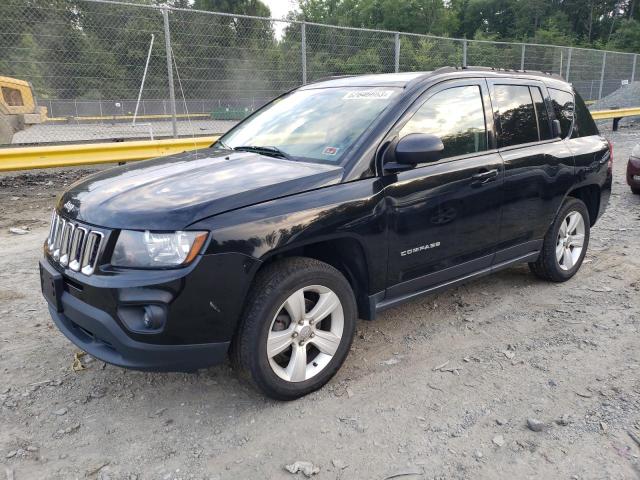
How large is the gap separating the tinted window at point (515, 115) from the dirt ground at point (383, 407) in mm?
1366

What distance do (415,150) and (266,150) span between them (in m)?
1.04

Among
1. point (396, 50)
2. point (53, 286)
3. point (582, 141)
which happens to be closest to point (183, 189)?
point (53, 286)

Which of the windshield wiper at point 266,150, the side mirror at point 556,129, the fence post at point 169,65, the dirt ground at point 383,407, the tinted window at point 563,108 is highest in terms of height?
the fence post at point 169,65

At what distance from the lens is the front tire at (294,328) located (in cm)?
265

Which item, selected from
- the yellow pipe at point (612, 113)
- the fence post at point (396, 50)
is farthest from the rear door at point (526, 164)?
the yellow pipe at point (612, 113)

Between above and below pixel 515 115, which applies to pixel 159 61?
above

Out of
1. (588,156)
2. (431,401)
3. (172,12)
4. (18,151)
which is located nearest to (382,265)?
(431,401)

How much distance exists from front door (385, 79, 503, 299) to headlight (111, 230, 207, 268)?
125 cm

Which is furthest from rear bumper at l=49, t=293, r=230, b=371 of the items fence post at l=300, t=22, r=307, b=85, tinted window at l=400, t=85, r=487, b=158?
fence post at l=300, t=22, r=307, b=85

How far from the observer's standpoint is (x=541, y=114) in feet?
14.1

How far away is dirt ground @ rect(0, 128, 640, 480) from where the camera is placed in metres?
2.44

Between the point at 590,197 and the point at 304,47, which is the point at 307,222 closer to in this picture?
the point at 590,197

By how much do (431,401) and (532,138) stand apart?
239 cm

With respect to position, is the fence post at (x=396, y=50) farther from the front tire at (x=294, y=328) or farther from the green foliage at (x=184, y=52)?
the front tire at (x=294, y=328)
